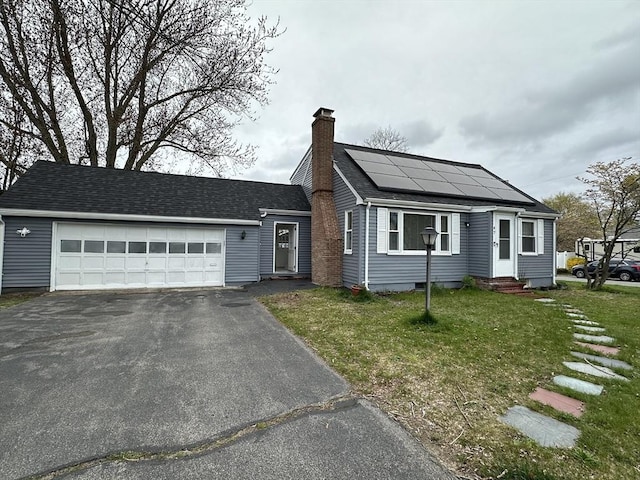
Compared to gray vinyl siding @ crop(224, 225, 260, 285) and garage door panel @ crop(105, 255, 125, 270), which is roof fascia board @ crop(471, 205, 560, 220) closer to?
gray vinyl siding @ crop(224, 225, 260, 285)

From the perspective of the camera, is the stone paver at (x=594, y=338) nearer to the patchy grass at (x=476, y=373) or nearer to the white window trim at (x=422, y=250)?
the patchy grass at (x=476, y=373)

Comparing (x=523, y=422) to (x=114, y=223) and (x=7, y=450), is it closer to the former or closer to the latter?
(x=7, y=450)

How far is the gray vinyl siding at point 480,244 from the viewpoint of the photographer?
34.2ft

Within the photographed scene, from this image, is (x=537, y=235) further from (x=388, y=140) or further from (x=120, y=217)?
(x=388, y=140)

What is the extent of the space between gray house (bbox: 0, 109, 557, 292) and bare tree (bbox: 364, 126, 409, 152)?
1670 centimetres

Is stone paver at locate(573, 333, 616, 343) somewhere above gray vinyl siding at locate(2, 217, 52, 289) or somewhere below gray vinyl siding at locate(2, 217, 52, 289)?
below

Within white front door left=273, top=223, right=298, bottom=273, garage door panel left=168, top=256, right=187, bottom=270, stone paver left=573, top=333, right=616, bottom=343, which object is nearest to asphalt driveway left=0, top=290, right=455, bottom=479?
stone paver left=573, top=333, right=616, bottom=343

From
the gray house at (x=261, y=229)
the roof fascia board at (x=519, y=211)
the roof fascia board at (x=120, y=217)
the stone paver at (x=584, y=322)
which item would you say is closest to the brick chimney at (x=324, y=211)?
the gray house at (x=261, y=229)

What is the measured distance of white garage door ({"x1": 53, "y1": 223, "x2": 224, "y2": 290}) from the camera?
9.65 metres

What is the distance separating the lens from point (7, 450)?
2258 millimetres

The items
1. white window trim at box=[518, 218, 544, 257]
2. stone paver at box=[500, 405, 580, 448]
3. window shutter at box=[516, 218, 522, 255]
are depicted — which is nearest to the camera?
stone paver at box=[500, 405, 580, 448]

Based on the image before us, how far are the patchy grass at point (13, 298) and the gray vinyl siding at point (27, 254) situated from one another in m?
0.31

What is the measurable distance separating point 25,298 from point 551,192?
158 feet

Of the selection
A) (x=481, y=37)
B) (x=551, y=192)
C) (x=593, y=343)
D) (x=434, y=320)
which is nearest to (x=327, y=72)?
(x=481, y=37)
